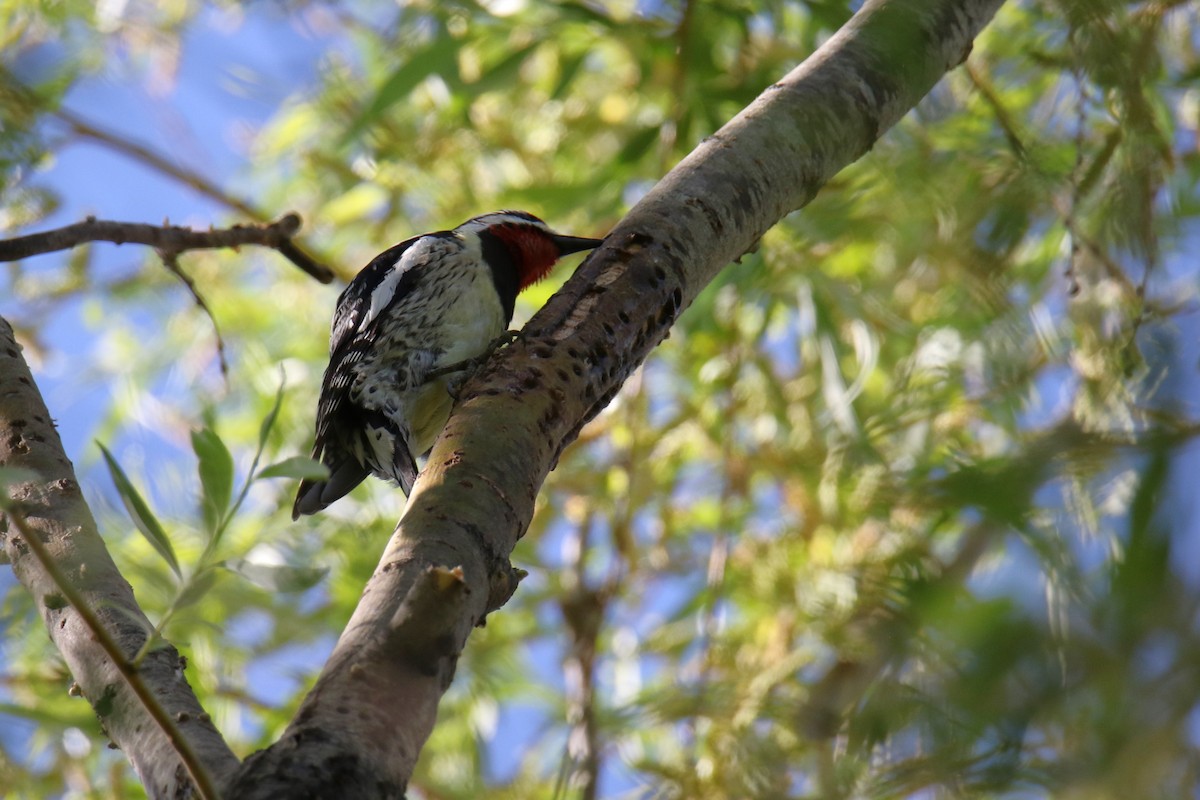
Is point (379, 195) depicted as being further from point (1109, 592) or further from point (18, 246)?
point (1109, 592)

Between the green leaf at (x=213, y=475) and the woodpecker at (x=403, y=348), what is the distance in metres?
1.28

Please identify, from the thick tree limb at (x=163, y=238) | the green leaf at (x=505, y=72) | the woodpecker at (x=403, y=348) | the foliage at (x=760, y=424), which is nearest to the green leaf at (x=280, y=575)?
the foliage at (x=760, y=424)

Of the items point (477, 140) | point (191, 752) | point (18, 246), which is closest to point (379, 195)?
point (477, 140)

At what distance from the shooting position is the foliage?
505 mm

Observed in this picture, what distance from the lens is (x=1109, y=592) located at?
0.46 meters

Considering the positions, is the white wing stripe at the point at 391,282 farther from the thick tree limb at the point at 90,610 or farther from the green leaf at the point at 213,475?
the green leaf at the point at 213,475

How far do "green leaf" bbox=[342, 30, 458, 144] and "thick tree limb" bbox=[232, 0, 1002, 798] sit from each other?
0.75 metres

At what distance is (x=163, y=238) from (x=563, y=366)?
1.90 ft

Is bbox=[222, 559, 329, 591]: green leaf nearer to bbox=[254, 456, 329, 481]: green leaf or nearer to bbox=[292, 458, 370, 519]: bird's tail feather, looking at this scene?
bbox=[254, 456, 329, 481]: green leaf

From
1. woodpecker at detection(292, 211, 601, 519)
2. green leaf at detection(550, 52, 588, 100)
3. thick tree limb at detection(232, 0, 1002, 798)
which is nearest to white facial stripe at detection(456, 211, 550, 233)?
woodpecker at detection(292, 211, 601, 519)

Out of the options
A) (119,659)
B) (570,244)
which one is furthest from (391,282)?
(119,659)

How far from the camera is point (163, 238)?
1.39 meters

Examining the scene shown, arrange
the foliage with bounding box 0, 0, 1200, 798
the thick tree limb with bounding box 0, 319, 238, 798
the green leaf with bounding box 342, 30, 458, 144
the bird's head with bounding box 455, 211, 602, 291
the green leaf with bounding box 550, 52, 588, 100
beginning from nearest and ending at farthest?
the foliage with bounding box 0, 0, 1200, 798
the thick tree limb with bounding box 0, 319, 238, 798
the green leaf with bounding box 342, 30, 458, 144
the green leaf with bounding box 550, 52, 588, 100
the bird's head with bounding box 455, 211, 602, 291

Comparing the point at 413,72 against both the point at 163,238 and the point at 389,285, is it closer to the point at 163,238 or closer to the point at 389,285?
the point at 389,285
